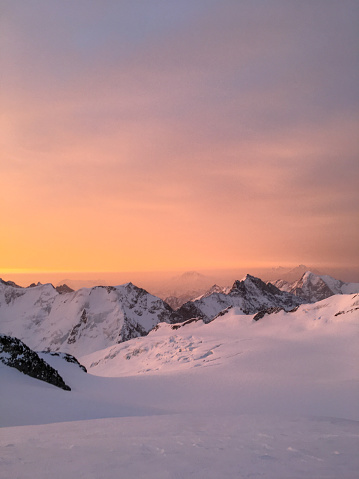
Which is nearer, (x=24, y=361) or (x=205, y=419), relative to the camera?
(x=205, y=419)

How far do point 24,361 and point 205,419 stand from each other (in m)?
10.6

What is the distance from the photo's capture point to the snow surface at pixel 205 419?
530 cm

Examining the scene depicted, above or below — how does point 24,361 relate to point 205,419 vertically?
below

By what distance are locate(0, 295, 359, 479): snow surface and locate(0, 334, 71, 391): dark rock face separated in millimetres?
692

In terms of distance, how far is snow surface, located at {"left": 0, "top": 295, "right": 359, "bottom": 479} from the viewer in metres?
5.30

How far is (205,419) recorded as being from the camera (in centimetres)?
1020

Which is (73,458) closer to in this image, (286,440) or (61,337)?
(286,440)

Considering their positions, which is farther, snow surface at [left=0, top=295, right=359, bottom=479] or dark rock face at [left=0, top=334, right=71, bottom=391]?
dark rock face at [left=0, top=334, right=71, bottom=391]

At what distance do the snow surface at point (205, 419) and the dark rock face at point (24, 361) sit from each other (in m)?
0.69

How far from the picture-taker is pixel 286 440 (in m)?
7.32

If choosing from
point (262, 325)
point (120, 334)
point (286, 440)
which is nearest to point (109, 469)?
point (286, 440)

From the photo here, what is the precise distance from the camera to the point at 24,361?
54.0 feet

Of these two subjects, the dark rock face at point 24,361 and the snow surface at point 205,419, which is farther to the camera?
the dark rock face at point 24,361

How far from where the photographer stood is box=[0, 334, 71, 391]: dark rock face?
1602 cm
